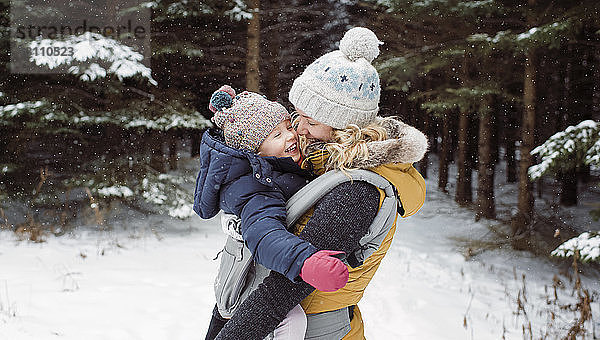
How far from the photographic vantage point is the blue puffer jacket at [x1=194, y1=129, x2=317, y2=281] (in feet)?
4.67

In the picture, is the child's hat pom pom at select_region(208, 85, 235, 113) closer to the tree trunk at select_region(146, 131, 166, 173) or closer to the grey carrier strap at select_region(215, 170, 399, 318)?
the grey carrier strap at select_region(215, 170, 399, 318)

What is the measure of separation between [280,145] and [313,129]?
0.15 metres

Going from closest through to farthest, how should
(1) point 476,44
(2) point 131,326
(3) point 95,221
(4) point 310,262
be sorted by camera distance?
(4) point 310,262 < (2) point 131,326 < (1) point 476,44 < (3) point 95,221

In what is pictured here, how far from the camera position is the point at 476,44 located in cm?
905

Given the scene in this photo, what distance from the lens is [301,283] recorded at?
4.89 feet

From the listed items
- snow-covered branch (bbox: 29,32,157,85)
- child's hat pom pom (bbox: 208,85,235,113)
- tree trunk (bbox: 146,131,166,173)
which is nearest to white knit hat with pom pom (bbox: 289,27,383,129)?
child's hat pom pom (bbox: 208,85,235,113)

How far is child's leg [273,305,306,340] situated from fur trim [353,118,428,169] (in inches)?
21.6

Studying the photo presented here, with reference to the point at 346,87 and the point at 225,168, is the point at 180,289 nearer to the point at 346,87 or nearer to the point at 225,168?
the point at 225,168

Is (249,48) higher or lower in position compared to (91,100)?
higher

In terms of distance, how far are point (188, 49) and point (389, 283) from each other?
19.8ft

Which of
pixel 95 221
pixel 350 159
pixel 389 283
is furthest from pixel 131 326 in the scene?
pixel 95 221

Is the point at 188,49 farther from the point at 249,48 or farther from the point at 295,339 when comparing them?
the point at 295,339

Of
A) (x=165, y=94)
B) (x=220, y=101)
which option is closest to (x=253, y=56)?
(x=165, y=94)

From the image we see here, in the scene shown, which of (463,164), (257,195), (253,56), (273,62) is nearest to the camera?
(257,195)
